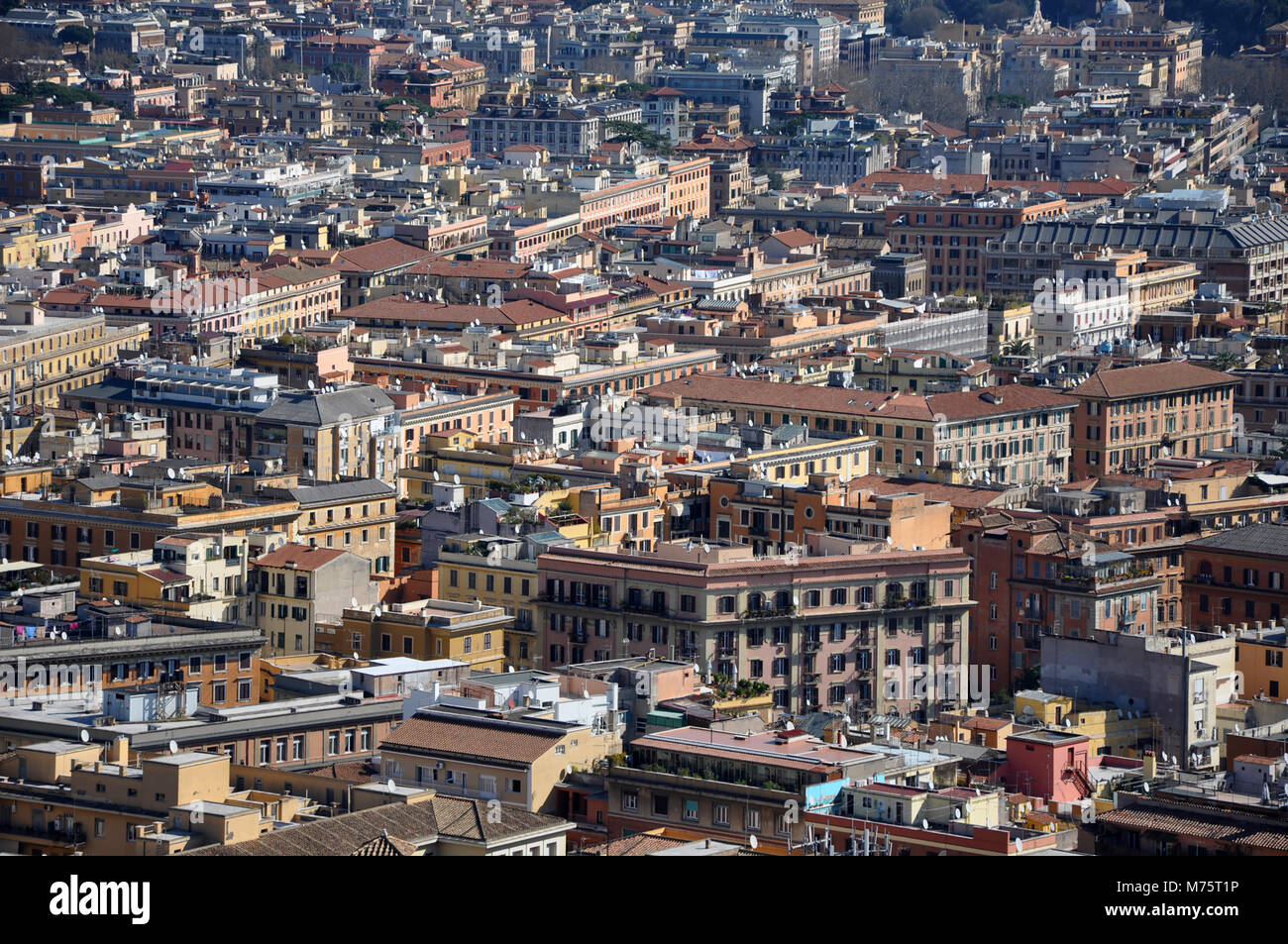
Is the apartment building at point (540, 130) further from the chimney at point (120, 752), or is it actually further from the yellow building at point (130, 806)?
the yellow building at point (130, 806)

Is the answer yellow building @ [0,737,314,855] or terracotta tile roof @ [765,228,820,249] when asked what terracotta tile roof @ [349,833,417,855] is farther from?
terracotta tile roof @ [765,228,820,249]

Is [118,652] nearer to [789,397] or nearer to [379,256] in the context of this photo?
[789,397]

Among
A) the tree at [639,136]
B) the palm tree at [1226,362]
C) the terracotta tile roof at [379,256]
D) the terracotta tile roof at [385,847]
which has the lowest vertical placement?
the palm tree at [1226,362]

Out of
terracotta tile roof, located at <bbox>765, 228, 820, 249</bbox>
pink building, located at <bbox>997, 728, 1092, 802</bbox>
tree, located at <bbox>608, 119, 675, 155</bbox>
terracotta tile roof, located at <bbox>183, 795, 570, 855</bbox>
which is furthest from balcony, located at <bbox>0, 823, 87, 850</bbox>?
tree, located at <bbox>608, 119, 675, 155</bbox>

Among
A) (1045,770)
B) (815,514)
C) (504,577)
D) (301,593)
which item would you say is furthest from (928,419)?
(1045,770)

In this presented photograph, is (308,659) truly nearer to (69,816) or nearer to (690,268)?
(69,816)

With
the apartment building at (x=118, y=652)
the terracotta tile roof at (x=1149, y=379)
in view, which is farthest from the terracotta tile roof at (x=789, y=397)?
the apartment building at (x=118, y=652)
